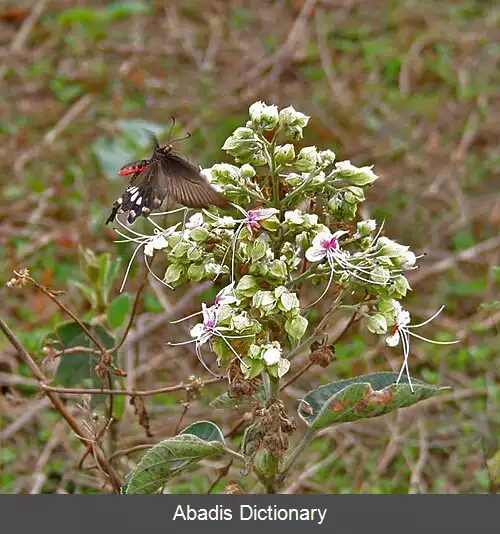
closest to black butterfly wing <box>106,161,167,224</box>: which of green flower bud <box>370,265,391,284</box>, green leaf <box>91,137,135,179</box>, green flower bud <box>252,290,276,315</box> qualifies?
green flower bud <box>252,290,276,315</box>

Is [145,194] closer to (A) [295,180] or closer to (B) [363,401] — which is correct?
(A) [295,180]

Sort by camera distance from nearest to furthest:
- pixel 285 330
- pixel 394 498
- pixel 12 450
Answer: pixel 285 330 → pixel 394 498 → pixel 12 450

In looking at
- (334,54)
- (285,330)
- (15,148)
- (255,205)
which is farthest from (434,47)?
(285,330)

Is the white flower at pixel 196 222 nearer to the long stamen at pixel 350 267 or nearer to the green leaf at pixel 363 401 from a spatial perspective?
the long stamen at pixel 350 267

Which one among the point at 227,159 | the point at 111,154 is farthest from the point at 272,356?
the point at 111,154

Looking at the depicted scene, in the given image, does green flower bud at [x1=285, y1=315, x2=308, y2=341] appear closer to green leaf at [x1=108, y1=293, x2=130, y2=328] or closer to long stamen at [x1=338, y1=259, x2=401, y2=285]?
long stamen at [x1=338, y1=259, x2=401, y2=285]

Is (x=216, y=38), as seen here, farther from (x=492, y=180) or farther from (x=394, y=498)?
(x=394, y=498)

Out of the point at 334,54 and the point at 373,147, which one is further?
the point at 334,54
